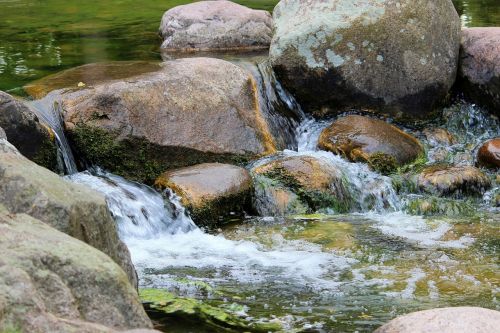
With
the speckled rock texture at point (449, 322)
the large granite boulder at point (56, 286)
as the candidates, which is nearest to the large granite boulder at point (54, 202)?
the large granite boulder at point (56, 286)

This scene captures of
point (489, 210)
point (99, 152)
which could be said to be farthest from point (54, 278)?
point (489, 210)

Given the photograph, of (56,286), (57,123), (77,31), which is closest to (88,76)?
(57,123)

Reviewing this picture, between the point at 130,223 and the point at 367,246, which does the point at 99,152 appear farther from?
the point at 367,246

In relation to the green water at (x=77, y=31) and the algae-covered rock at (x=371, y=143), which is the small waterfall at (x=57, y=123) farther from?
the algae-covered rock at (x=371, y=143)

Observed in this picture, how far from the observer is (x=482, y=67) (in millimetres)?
9508

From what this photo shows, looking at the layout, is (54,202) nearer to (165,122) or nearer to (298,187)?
(298,187)

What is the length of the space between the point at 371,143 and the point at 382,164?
0.29 metres

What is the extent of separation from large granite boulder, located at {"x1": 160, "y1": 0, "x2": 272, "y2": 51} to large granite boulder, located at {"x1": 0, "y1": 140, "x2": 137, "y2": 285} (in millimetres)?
8112

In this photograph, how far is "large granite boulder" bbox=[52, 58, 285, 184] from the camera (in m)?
7.49

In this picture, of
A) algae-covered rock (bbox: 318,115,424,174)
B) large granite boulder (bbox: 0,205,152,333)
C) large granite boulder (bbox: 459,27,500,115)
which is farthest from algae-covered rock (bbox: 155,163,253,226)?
large granite boulder (bbox: 0,205,152,333)

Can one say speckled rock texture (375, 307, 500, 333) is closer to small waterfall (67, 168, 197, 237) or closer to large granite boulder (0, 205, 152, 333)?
large granite boulder (0, 205, 152, 333)

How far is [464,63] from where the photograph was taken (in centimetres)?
965

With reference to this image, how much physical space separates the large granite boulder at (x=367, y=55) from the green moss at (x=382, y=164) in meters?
1.18

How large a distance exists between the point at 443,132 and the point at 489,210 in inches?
72.4
